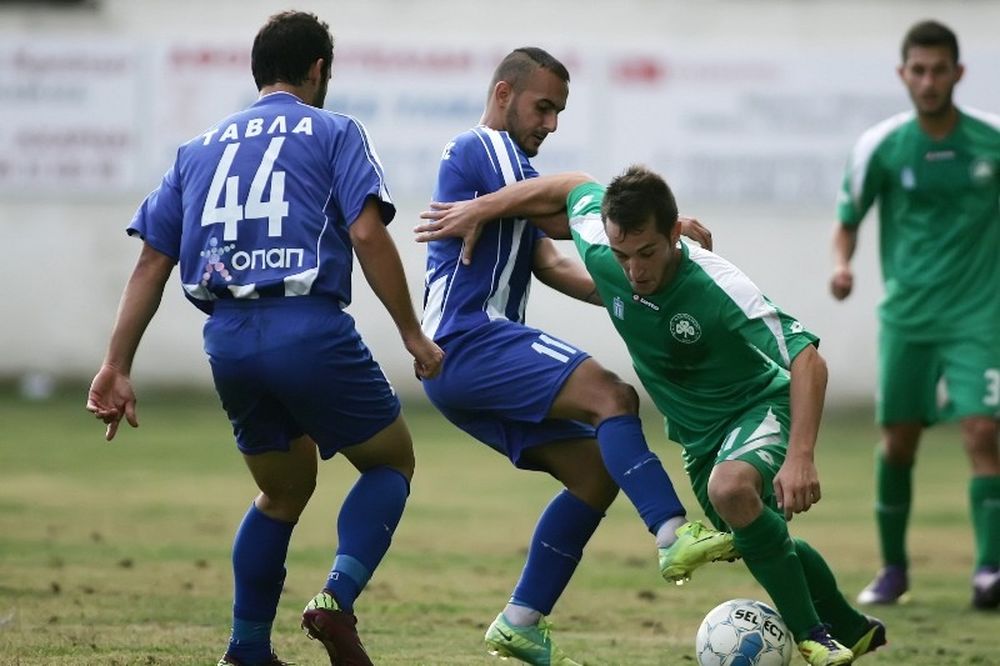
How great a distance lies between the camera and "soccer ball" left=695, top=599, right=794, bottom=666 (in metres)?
5.37

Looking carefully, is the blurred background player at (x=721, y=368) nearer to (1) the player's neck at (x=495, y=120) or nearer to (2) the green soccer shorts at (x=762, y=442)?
(2) the green soccer shorts at (x=762, y=442)

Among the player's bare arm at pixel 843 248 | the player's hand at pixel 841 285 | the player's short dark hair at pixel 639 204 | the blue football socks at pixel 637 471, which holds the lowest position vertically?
the blue football socks at pixel 637 471

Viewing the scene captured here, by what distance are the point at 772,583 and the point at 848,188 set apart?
346 cm

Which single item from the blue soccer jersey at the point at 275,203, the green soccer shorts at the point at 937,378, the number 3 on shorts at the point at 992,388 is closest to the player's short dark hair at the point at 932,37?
the green soccer shorts at the point at 937,378

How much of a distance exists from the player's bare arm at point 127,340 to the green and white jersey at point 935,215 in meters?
4.04

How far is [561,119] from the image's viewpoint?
1677cm

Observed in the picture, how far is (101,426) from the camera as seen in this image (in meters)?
15.0

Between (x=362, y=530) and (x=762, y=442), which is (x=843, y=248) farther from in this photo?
(x=362, y=530)

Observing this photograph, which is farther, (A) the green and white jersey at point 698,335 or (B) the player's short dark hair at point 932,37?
(B) the player's short dark hair at point 932,37

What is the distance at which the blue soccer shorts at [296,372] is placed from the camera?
5.21 metres

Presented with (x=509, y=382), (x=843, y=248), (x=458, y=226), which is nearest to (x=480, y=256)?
(x=458, y=226)

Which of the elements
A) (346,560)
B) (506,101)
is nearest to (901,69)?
(506,101)

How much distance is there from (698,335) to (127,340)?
1.84m

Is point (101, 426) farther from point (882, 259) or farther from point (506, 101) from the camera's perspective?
point (506, 101)
